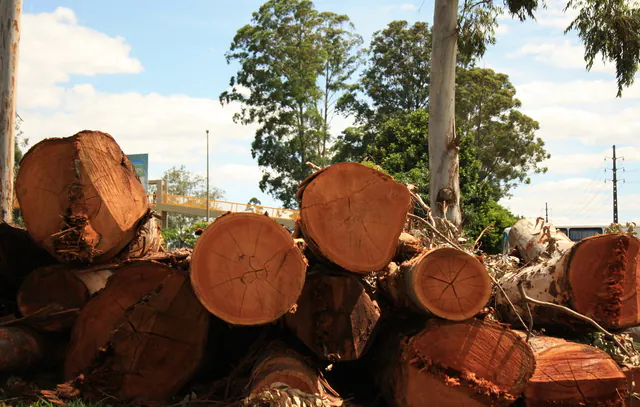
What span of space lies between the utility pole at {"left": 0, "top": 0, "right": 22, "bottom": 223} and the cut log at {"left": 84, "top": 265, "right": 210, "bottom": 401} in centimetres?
565

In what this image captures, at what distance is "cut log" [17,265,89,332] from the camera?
171 inches

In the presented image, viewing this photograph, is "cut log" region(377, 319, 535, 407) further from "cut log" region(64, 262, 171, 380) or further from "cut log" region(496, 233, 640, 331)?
"cut log" region(64, 262, 171, 380)

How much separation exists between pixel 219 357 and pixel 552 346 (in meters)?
2.25

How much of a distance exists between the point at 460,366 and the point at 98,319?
2401 millimetres

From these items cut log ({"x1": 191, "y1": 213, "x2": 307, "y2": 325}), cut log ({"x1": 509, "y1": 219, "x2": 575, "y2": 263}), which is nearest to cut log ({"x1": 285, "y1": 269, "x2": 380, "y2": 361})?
cut log ({"x1": 191, "y1": 213, "x2": 307, "y2": 325})

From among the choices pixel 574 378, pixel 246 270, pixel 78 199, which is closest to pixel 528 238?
pixel 574 378

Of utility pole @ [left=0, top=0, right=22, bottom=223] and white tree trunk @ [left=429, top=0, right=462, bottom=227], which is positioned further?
white tree trunk @ [left=429, top=0, right=462, bottom=227]

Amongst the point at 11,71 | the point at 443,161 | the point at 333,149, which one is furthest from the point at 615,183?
the point at 11,71

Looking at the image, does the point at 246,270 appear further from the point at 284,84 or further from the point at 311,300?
the point at 284,84

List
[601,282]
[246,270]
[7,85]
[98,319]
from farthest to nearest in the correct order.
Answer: [7,85] → [98,319] → [601,282] → [246,270]

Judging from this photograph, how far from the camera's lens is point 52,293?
4.44 metres

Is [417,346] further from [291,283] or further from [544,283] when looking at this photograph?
[544,283]

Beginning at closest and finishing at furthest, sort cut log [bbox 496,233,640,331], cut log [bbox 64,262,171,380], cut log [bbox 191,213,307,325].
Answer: cut log [bbox 191,213,307,325] → cut log [bbox 496,233,640,331] → cut log [bbox 64,262,171,380]

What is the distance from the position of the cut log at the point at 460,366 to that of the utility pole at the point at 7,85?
6949mm
